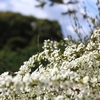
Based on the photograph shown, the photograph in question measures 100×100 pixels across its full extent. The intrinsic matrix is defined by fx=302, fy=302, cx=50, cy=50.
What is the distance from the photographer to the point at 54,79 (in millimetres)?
1954

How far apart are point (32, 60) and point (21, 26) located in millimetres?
23193

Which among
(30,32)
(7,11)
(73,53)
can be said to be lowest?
(73,53)

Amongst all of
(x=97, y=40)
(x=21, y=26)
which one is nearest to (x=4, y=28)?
(x=21, y=26)

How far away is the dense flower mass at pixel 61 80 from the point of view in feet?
6.50

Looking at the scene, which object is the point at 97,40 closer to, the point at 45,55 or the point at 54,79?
the point at 45,55

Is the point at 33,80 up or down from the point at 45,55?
down

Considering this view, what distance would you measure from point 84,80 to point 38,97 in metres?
0.61

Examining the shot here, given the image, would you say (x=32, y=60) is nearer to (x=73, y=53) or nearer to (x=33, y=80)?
(x=73, y=53)

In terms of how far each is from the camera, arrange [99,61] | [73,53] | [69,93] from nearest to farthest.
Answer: [69,93] < [99,61] < [73,53]

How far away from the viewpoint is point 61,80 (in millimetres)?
1982

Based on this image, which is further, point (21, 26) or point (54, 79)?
point (21, 26)

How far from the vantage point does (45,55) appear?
3049 mm

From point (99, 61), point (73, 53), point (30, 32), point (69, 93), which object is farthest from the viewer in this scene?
point (30, 32)

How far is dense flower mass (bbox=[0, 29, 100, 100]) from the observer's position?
198 centimetres
